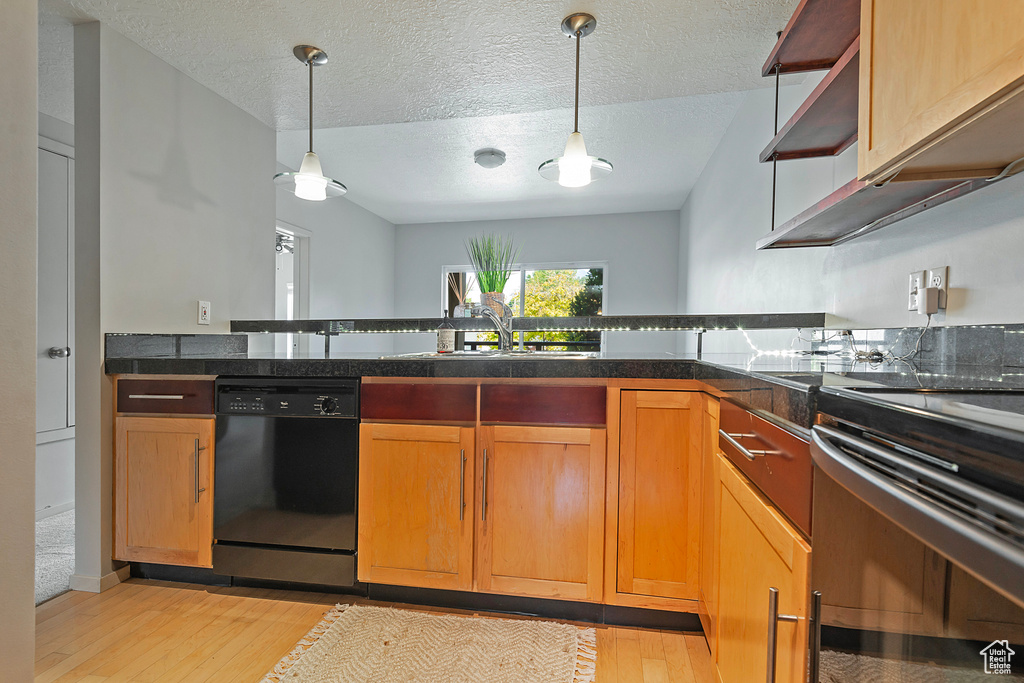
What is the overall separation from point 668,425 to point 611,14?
5.12 ft

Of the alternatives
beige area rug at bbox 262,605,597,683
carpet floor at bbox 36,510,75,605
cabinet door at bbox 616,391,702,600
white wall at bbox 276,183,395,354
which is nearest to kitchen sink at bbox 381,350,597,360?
cabinet door at bbox 616,391,702,600

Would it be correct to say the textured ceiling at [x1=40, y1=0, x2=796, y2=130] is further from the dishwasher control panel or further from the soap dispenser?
the dishwasher control panel

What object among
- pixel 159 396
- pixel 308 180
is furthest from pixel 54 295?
pixel 308 180

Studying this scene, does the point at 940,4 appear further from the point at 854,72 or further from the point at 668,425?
the point at 668,425

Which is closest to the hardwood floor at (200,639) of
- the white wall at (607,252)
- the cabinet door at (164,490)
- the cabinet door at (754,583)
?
the cabinet door at (164,490)

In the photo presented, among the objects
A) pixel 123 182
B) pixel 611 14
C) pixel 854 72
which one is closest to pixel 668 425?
pixel 854 72

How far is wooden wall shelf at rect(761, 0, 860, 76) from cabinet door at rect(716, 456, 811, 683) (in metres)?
1.26

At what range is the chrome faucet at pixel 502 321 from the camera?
7.31 feet

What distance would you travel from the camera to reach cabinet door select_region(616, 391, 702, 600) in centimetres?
163

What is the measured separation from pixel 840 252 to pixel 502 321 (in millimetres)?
1330

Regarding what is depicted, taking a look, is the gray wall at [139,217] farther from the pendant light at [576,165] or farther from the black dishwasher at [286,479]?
the pendant light at [576,165]

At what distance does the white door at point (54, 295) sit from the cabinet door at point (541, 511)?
113 inches

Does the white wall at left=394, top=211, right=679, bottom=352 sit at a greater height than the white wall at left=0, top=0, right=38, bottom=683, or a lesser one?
greater

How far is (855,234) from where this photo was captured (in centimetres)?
174
